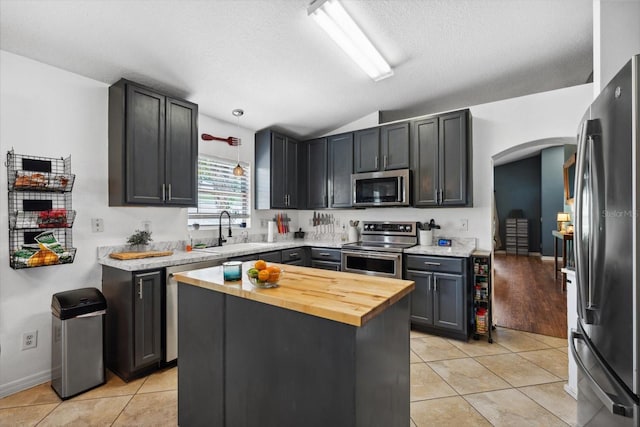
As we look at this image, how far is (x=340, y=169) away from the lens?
166 inches

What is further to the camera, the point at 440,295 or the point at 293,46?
the point at 440,295

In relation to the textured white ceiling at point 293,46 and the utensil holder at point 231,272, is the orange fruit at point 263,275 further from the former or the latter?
the textured white ceiling at point 293,46

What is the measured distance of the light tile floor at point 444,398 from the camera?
76.0 inches

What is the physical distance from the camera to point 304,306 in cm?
125

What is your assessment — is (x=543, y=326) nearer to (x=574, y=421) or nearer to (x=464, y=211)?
(x=464, y=211)

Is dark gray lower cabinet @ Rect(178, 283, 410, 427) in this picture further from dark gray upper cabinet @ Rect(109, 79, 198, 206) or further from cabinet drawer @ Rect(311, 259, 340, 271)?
cabinet drawer @ Rect(311, 259, 340, 271)

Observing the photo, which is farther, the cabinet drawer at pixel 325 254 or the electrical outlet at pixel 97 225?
the cabinet drawer at pixel 325 254

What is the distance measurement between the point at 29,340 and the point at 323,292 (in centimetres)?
249

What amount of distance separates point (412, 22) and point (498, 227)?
899cm

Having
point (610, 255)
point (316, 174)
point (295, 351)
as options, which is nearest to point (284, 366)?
point (295, 351)

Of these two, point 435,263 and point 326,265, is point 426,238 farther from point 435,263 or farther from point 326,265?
point 326,265

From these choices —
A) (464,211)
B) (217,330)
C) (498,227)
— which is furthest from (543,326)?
(498,227)

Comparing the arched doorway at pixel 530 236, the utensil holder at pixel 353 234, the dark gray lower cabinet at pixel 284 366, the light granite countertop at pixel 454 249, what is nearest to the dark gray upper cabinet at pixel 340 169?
the utensil holder at pixel 353 234

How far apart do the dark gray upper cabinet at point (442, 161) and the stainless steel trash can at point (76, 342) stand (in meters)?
3.34
